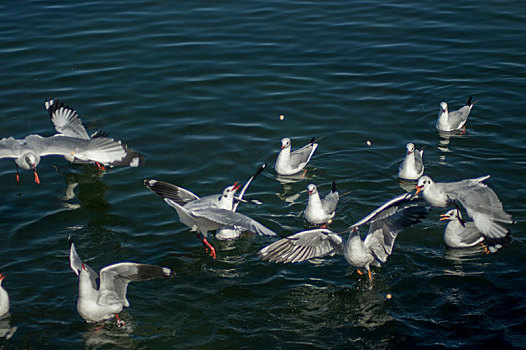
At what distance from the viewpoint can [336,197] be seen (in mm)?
11680

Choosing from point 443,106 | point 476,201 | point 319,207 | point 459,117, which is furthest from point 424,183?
point 459,117

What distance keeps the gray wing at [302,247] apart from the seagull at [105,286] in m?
1.77

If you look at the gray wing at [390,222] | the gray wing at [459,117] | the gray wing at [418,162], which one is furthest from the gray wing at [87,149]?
the gray wing at [459,117]

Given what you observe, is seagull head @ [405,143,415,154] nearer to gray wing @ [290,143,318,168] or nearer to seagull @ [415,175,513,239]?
seagull @ [415,175,513,239]

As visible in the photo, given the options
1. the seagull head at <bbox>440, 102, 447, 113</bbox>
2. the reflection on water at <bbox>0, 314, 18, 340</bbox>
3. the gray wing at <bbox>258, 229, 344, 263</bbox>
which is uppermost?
the seagull head at <bbox>440, 102, 447, 113</bbox>

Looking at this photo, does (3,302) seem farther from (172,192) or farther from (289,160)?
(289,160)

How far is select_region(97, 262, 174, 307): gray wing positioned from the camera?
8.96m

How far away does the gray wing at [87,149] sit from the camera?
12812 mm

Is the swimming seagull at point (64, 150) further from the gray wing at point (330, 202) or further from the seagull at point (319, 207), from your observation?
the gray wing at point (330, 202)

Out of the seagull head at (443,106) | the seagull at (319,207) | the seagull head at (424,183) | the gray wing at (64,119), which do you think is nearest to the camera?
the seagull head at (424,183)

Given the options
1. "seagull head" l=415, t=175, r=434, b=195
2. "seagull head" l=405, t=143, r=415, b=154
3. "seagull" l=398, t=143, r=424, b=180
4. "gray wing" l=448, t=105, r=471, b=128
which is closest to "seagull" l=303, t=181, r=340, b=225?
"seagull head" l=415, t=175, r=434, b=195

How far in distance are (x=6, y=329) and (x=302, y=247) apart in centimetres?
457

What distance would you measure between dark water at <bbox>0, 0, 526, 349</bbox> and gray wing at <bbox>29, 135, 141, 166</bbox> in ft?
1.83

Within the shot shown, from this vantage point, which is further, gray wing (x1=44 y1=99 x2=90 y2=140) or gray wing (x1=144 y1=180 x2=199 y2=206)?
gray wing (x1=44 y1=99 x2=90 y2=140)
